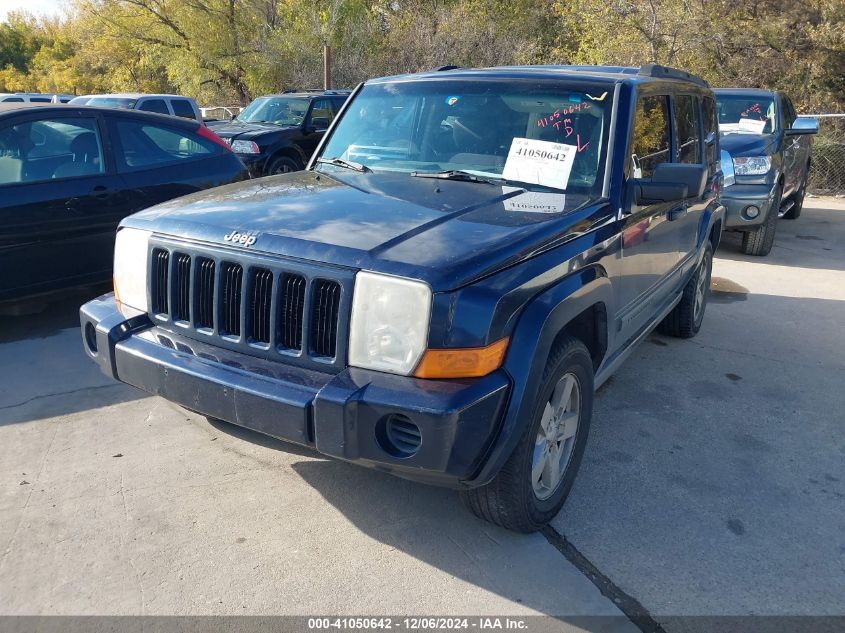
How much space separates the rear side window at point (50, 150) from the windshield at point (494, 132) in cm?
245

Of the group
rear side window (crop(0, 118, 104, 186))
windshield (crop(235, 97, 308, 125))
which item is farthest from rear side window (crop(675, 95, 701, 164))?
windshield (crop(235, 97, 308, 125))

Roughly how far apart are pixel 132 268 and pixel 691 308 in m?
3.97

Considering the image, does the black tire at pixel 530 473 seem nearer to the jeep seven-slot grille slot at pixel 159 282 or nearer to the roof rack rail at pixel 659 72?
the jeep seven-slot grille slot at pixel 159 282

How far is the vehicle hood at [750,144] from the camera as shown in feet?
27.9

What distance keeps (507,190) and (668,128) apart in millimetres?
1443

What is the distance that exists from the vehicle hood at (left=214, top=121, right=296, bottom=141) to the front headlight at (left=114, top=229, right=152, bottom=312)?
7.85m

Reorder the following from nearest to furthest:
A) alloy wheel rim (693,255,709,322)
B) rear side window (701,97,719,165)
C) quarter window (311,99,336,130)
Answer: rear side window (701,97,719,165)
alloy wheel rim (693,255,709,322)
quarter window (311,99,336,130)

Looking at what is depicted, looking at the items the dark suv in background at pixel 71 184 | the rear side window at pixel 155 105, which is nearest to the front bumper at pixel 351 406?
the dark suv in background at pixel 71 184

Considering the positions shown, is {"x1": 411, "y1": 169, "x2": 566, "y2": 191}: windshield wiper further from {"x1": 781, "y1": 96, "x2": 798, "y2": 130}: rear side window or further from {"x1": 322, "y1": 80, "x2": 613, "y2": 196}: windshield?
{"x1": 781, "y1": 96, "x2": 798, "y2": 130}: rear side window

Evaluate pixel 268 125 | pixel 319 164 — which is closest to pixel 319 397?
pixel 319 164

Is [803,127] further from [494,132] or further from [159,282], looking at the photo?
[159,282]

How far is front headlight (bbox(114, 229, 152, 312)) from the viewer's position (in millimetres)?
3096

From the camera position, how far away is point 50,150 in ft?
17.4

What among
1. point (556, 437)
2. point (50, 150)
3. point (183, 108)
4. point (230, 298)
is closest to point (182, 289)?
point (230, 298)
